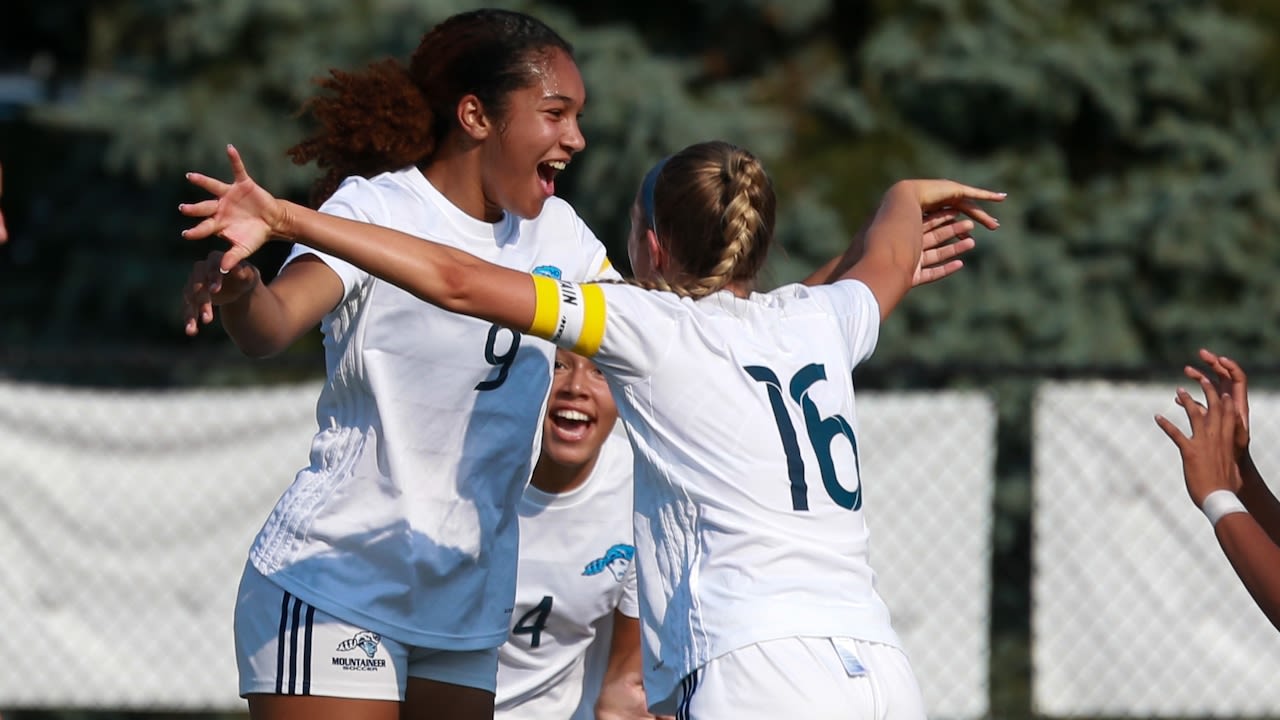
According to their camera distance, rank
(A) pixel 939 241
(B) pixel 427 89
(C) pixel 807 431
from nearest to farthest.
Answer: (C) pixel 807 431 < (B) pixel 427 89 < (A) pixel 939 241

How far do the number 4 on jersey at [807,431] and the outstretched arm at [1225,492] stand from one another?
73cm

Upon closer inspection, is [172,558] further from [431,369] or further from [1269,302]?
[1269,302]

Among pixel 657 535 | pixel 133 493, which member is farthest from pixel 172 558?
pixel 657 535

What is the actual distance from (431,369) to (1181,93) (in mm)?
6494

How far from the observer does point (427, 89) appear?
3449mm

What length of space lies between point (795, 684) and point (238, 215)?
3.85ft

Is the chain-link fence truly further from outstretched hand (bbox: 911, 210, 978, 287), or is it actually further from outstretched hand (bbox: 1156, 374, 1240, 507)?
outstretched hand (bbox: 1156, 374, 1240, 507)

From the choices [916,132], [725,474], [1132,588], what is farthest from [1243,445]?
[916,132]

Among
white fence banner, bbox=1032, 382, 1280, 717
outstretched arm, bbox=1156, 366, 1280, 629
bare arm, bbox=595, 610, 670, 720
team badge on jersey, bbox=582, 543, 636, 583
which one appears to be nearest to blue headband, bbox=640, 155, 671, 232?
outstretched arm, bbox=1156, 366, 1280, 629

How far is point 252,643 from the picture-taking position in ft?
10.4

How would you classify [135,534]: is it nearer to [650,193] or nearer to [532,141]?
[532,141]

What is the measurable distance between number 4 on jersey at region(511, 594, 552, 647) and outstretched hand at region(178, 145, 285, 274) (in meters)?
1.64

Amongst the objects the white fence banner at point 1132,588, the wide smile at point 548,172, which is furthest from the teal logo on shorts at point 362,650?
the white fence banner at point 1132,588

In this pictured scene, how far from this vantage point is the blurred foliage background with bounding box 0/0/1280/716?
8.48 m
